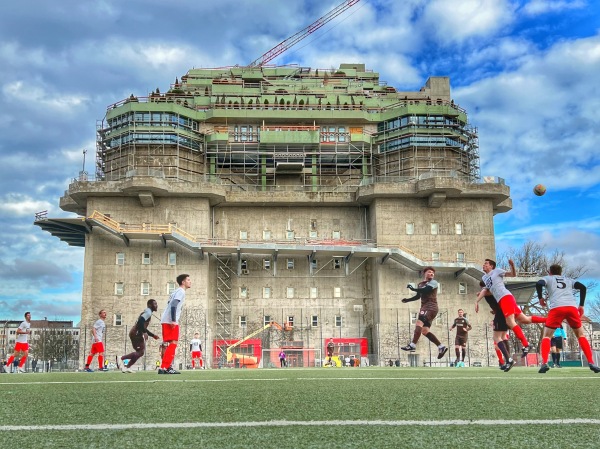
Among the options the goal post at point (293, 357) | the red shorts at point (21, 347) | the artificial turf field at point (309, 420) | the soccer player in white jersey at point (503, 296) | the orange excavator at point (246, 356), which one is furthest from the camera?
the goal post at point (293, 357)

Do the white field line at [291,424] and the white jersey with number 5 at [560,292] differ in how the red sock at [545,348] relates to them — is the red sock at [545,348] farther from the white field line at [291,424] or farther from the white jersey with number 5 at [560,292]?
the white field line at [291,424]

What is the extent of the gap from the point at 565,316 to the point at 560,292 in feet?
1.66

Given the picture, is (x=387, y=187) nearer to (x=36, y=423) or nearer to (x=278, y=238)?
(x=278, y=238)

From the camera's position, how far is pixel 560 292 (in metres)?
13.4

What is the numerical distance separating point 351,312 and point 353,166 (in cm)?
1407

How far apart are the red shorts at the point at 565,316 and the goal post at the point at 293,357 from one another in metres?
37.3

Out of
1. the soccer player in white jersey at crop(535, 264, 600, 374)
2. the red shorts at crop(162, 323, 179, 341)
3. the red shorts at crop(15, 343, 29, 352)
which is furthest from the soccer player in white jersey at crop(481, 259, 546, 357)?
the red shorts at crop(15, 343, 29, 352)

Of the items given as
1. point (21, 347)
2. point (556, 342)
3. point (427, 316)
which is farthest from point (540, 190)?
point (21, 347)

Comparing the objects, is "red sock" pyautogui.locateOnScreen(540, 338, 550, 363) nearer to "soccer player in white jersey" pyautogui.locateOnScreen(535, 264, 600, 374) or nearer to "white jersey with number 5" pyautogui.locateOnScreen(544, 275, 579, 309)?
"soccer player in white jersey" pyautogui.locateOnScreen(535, 264, 600, 374)

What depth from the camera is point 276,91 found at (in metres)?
62.6

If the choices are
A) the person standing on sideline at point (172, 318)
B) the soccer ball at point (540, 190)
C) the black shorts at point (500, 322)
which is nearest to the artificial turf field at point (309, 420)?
the person standing on sideline at point (172, 318)

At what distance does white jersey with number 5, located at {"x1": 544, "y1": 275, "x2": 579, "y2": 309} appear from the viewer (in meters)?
13.3

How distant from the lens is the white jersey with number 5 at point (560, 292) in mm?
13312

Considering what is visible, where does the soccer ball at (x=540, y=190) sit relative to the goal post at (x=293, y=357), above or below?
above
